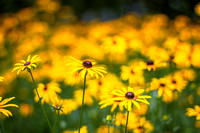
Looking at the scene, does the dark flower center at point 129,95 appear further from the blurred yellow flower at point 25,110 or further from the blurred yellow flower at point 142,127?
the blurred yellow flower at point 25,110

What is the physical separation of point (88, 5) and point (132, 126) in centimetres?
729

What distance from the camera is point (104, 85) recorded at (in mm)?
2379

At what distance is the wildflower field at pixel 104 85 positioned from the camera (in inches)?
68.8

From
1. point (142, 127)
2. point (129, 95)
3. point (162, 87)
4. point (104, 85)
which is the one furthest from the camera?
point (104, 85)

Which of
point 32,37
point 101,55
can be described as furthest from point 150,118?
point 32,37

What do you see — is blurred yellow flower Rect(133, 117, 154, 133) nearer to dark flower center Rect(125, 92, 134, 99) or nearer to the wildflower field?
the wildflower field

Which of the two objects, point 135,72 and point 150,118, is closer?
point 135,72

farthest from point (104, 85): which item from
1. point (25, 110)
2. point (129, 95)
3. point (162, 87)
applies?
point (25, 110)

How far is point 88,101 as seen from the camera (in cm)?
257

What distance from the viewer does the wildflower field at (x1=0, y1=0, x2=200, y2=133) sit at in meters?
1.75

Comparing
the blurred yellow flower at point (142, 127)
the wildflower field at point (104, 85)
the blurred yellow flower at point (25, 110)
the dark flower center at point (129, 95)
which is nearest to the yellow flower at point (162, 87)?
the wildflower field at point (104, 85)

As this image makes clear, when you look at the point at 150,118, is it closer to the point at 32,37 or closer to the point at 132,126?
the point at 132,126

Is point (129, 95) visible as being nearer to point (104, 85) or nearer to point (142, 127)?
point (142, 127)

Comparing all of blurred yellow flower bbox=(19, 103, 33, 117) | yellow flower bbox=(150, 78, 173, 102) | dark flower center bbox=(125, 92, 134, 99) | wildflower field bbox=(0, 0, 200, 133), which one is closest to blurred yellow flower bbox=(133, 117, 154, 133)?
wildflower field bbox=(0, 0, 200, 133)
